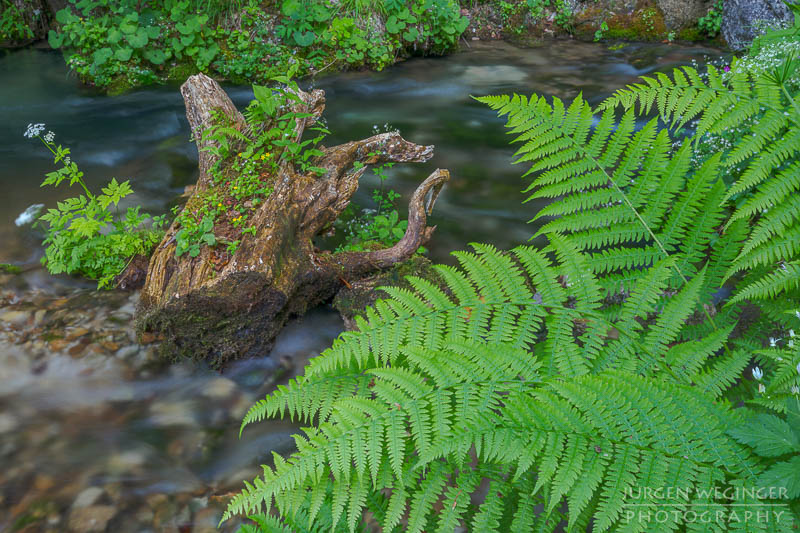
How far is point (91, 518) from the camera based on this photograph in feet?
10.1

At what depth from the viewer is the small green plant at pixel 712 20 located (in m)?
8.77

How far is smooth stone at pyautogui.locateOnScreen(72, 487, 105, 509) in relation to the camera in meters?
3.16

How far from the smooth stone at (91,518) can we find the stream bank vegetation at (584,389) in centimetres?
154

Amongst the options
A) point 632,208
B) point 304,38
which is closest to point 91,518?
point 632,208

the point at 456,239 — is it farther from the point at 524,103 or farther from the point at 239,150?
the point at 524,103

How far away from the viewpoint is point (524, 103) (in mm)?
2654

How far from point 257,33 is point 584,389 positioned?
8.13m

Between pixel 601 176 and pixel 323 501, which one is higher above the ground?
pixel 601 176

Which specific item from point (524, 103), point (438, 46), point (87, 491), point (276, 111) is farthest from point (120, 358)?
point (438, 46)

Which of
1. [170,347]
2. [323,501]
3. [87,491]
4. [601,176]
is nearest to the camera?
[323,501]

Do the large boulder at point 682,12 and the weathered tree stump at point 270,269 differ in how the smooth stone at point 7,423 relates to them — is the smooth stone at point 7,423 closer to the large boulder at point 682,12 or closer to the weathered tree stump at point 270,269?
the weathered tree stump at point 270,269

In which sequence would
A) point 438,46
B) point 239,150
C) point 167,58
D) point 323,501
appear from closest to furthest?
point 323,501
point 239,150
point 167,58
point 438,46

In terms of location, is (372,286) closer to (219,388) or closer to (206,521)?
(219,388)

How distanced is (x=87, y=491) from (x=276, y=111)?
3.02 m
